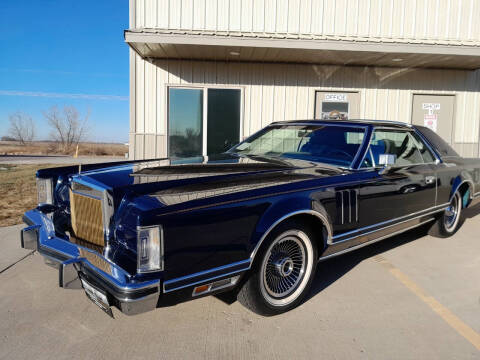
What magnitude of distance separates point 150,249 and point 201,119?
7048 millimetres

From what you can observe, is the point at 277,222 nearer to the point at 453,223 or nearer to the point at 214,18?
the point at 453,223

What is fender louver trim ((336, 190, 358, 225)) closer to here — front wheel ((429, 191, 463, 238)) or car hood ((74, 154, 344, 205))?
car hood ((74, 154, 344, 205))

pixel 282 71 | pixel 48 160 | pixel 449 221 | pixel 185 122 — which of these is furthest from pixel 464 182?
pixel 48 160

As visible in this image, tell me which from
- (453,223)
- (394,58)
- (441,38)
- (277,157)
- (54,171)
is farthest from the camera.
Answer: (441,38)

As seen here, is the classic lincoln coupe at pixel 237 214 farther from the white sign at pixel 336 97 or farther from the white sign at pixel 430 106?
the white sign at pixel 430 106

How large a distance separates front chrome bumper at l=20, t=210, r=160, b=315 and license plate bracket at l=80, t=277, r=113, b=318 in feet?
0.08

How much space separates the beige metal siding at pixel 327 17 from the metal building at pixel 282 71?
0.07 ft

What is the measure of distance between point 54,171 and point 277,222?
6.81 feet

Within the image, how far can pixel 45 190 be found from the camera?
3227mm

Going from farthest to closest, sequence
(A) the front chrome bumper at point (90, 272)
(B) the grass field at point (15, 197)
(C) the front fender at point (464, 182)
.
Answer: (B) the grass field at point (15, 197), (C) the front fender at point (464, 182), (A) the front chrome bumper at point (90, 272)

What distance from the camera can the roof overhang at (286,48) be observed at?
23.6ft

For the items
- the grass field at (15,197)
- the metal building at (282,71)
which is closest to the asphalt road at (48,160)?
the grass field at (15,197)

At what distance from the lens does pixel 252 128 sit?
8.99 m

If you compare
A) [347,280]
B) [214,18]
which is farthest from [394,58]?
[347,280]
